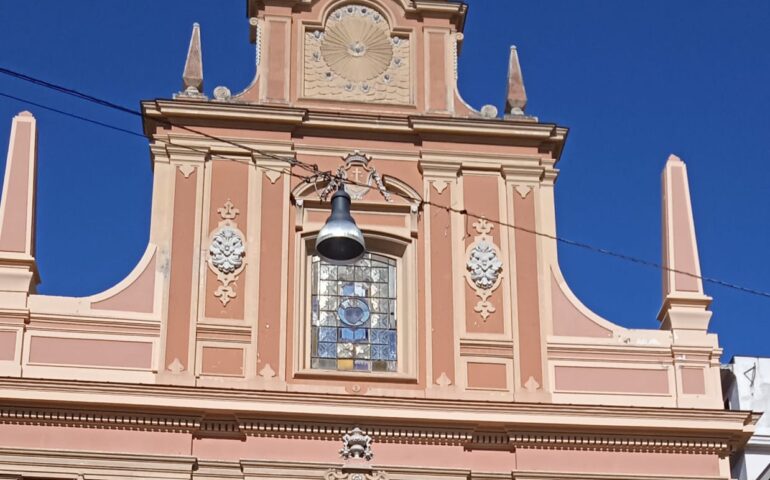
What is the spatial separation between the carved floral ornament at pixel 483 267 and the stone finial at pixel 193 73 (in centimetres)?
408

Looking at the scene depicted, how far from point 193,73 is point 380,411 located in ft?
17.7

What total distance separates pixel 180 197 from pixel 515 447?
5295 millimetres

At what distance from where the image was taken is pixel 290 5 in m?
24.0

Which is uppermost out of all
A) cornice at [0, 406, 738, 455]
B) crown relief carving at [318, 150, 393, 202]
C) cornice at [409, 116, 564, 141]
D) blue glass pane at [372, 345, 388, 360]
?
cornice at [409, 116, 564, 141]

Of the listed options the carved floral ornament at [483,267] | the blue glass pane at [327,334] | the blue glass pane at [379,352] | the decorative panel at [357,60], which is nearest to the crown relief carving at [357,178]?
the decorative panel at [357,60]

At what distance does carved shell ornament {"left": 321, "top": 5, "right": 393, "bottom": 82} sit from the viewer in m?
23.8

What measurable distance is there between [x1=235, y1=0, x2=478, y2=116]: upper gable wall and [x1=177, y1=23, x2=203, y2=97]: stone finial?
1.95ft

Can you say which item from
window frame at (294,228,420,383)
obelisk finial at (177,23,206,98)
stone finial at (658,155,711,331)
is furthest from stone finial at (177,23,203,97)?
stone finial at (658,155,711,331)

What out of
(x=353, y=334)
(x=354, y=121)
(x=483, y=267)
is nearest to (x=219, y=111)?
(x=354, y=121)

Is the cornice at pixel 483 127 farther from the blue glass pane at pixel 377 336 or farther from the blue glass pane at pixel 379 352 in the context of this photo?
the blue glass pane at pixel 379 352

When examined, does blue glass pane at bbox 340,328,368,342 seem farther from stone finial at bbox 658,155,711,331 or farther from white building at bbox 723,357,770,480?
white building at bbox 723,357,770,480

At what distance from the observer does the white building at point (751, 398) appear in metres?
28.6

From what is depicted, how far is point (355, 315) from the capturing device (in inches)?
875

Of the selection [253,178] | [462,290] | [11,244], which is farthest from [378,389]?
[11,244]
